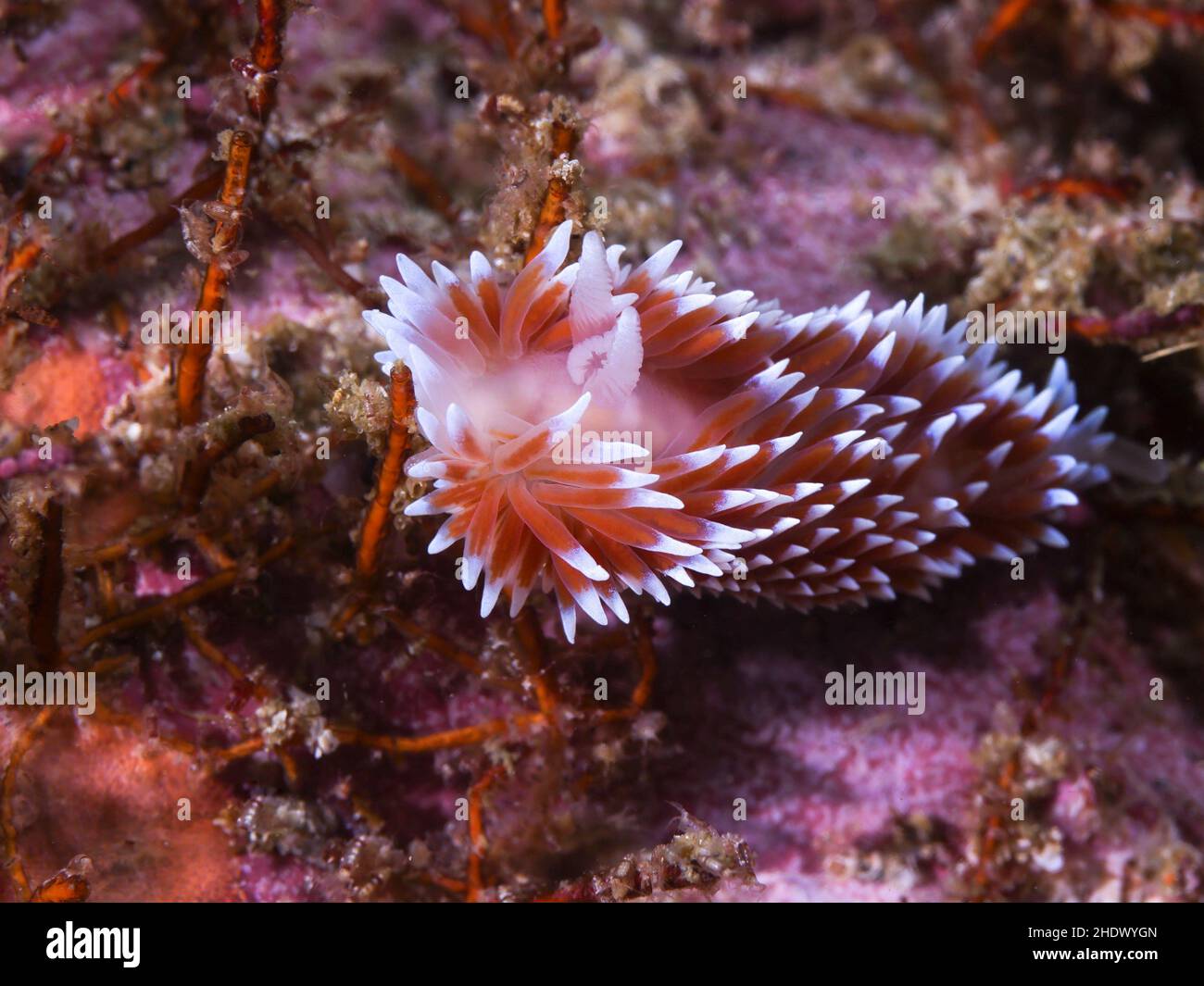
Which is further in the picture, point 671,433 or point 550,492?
point 671,433

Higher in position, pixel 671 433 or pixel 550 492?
pixel 671 433

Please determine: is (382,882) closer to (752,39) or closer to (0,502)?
(0,502)

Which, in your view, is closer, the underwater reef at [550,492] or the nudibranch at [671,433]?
the nudibranch at [671,433]

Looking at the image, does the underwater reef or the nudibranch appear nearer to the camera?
the nudibranch

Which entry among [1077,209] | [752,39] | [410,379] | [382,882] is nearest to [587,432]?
[410,379]
